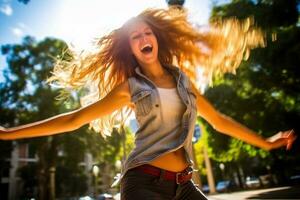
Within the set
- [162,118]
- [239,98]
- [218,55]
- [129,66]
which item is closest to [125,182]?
[162,118]

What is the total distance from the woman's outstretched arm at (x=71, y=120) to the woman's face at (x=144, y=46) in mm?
347

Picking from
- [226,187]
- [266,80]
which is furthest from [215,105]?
[226,187]

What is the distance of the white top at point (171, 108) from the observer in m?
2.62

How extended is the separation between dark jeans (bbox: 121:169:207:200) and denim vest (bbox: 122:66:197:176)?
8cm

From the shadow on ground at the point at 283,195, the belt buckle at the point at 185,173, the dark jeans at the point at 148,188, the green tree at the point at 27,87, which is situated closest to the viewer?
the dark jeans at the point at 148,188

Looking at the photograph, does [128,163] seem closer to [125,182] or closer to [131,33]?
[125,182]

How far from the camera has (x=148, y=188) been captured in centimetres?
231

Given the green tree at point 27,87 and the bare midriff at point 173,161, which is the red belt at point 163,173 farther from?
the green tree at point 27,87

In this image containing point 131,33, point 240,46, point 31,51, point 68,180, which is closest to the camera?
point 131,33

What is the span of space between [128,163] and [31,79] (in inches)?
1165

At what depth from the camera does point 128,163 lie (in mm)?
2486

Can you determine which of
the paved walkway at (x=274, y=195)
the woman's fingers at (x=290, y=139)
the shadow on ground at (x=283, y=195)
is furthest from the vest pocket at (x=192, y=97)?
the shadow on ground at (x=283, y=195)

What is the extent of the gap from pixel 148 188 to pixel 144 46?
1253 mm

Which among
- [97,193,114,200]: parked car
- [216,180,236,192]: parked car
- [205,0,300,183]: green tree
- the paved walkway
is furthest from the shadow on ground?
[216,180,236,192]: parked car
